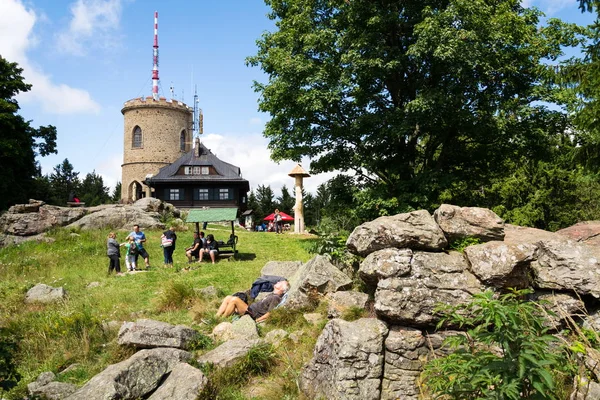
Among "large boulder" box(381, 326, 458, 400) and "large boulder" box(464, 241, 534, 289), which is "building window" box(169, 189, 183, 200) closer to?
"large boulder" box(381, 326, 458, 400)

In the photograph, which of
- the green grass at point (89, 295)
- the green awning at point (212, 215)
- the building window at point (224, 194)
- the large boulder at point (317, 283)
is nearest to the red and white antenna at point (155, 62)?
the building window at point (224, 194)

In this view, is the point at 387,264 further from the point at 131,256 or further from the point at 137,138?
the point at 137,138

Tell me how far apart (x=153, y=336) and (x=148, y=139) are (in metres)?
50.7

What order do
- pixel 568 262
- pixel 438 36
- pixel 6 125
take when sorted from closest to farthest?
pixel 568 262
pixel 438 36
pixel 6 125

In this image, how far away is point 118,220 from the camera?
1144 inches

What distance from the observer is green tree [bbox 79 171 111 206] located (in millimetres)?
62534

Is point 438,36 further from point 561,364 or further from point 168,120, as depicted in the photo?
point 168,120

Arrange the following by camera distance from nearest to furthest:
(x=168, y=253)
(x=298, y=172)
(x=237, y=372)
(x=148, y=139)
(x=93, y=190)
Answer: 1. (x=237, y=372)
2. (x=168, y=253)
3. (x=298, y=172)
4. (x=148, y=139)
5. (x=93, y=190)

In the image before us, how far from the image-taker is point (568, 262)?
724 cm

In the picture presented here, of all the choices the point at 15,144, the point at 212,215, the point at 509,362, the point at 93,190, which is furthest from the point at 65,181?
the point at 509,362

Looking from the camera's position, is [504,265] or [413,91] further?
[413,91]

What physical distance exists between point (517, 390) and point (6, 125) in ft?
118

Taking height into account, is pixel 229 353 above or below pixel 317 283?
below

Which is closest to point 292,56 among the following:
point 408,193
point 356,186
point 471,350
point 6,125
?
point 356,186
